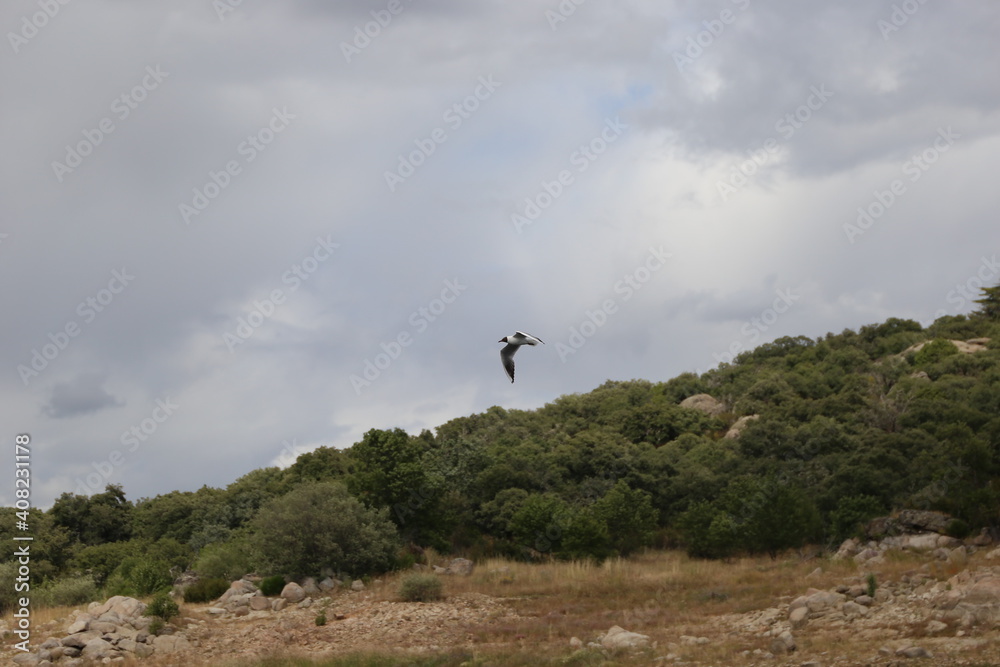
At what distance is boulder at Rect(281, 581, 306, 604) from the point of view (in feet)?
101

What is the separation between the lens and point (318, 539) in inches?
1314

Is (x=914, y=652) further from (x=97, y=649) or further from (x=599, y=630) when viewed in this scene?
(x=97, y=649)

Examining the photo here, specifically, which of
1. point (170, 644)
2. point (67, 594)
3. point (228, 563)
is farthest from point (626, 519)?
point (67, 594)

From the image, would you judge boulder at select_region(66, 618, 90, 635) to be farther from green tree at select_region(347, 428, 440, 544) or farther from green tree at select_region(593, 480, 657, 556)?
green tree at select_region(593, 480, 657, 556)

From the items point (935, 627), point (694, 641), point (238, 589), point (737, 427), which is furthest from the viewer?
point (737, 427)

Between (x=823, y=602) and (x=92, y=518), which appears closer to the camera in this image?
(x=823, y=602)

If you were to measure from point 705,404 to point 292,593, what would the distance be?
46.7 meters

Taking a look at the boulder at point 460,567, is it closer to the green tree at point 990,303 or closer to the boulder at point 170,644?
the boulder at point 170,644

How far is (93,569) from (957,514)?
34.2 m

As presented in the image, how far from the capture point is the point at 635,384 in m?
85.4

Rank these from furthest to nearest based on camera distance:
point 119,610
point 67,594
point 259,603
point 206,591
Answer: point 67,594
point 206,591
point 259,603
point 119,610

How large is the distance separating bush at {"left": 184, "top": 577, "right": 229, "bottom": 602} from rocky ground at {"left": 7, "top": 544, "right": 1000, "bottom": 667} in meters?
1.12

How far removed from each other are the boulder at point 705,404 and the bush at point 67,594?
45.8 metres

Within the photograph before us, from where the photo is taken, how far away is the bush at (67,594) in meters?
32.4
